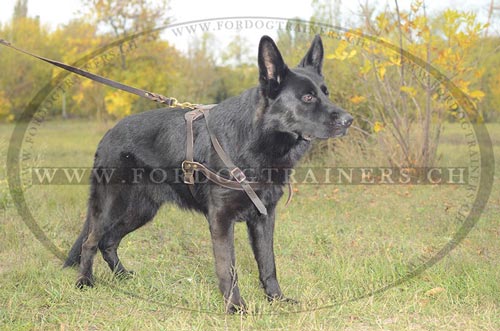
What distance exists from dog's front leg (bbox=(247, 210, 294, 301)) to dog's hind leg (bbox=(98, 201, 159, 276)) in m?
0.87

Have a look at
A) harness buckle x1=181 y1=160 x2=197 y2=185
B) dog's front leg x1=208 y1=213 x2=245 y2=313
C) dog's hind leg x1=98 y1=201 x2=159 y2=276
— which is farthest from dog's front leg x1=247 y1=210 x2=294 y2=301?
dog's hind leg x1=98 y1=201 x2=159 y2=276

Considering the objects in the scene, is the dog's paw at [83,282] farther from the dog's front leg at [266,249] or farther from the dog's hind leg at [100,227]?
the dog's front leg at [266,249]

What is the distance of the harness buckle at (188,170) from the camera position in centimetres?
325

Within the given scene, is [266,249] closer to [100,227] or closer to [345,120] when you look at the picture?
[345,120]

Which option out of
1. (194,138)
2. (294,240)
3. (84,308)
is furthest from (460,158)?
(84,308)

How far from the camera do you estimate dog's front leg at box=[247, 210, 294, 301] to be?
329 centimetres

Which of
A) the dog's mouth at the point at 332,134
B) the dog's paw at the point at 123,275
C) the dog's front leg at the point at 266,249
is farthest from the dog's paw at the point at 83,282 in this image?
the dog's mouth at the point at 332,134

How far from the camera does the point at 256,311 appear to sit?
314 cm

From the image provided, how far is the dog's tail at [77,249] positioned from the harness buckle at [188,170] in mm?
999

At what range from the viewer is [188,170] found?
328cm

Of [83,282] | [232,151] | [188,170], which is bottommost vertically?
[83,282]

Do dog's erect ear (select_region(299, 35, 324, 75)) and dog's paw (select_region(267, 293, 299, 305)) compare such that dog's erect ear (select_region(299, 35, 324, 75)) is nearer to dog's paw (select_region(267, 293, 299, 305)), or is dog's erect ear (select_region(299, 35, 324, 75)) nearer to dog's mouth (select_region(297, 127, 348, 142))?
dog's mouth (select_region(297, 127, 348, 142))

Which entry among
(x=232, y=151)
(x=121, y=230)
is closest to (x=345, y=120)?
(x=232, y=151)

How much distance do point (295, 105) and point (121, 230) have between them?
172 centimetres
